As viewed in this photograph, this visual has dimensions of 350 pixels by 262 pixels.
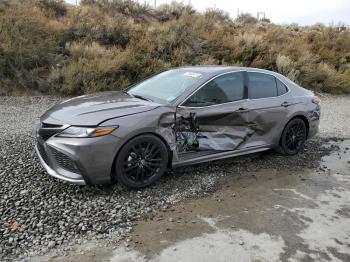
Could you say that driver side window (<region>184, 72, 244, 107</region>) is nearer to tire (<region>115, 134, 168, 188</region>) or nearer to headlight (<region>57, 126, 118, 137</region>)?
tire (<region>115, 134, 168, 188</region>)

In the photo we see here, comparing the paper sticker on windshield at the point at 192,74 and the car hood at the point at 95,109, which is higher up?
the paper sticker on windshield at the point at 192,74

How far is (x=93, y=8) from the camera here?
1694cm

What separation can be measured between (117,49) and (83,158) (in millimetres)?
8371

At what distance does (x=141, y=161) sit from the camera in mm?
5082

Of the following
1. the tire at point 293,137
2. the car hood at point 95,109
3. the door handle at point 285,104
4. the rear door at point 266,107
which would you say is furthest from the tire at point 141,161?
the tire at point 293,137

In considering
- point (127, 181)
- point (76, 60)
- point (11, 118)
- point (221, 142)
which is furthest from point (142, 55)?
point (127, 181)

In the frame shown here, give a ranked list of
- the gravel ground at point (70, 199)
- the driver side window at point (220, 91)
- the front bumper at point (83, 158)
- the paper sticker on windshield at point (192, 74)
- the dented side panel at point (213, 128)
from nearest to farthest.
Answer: the gravel ground at point (70, 199), the front bumper at point (83, 158), the dented side panel at point (213, 128), the driver side window at point (220, 91), the paper sticker on windshield at point (192, 74)

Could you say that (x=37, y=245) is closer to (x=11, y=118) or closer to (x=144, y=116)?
(x=144, y=116)

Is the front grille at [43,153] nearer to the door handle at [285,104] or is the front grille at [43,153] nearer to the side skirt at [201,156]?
the side skirt at [201,156]

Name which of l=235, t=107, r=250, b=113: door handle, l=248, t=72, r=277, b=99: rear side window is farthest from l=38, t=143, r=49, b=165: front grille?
l=248, t=72, r=277, b=99: rear side window

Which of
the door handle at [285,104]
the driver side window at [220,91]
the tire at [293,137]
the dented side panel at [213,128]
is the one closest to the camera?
the dented side panel at [213,128]

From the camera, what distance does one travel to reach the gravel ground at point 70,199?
403cm

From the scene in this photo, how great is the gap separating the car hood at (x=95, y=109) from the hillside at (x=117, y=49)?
17.6 ft

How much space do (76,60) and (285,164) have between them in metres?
7.47
